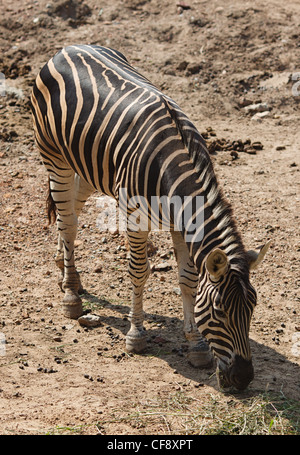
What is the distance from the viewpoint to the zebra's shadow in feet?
17.3

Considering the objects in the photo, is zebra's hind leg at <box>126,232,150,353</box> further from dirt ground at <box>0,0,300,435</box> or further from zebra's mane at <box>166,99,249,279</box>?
zebra's mane at <box>166,99,249,279</box>

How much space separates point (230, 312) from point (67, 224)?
300 cm

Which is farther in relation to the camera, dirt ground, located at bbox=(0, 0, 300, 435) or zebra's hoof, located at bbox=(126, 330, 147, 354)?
zebra's hoof, located at bbox=(126, 330, 147, 354)

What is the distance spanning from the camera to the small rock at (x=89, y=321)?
6.52m

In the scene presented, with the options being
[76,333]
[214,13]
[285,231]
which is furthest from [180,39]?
[76,333]

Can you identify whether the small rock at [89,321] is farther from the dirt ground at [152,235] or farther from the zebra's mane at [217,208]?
the zebra's mane at [217,208]

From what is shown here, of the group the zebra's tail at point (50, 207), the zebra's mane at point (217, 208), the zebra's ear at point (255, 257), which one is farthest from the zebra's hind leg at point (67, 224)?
the zebra's ear at point (255, 257)

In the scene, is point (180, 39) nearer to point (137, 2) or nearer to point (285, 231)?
point (137, 2)

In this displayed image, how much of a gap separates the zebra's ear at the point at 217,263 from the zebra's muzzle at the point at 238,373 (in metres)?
0.68

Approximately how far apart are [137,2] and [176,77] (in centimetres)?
310

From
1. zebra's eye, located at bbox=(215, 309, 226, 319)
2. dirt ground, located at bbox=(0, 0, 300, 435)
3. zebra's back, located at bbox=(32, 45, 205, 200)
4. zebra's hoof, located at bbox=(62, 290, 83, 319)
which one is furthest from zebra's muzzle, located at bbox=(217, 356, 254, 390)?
zebra's hoof, located at bbox=(62, 290, 83, 319)

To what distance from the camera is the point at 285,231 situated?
790cm

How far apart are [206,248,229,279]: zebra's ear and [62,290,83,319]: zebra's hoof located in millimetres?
2592

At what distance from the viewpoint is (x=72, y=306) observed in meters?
6.73
